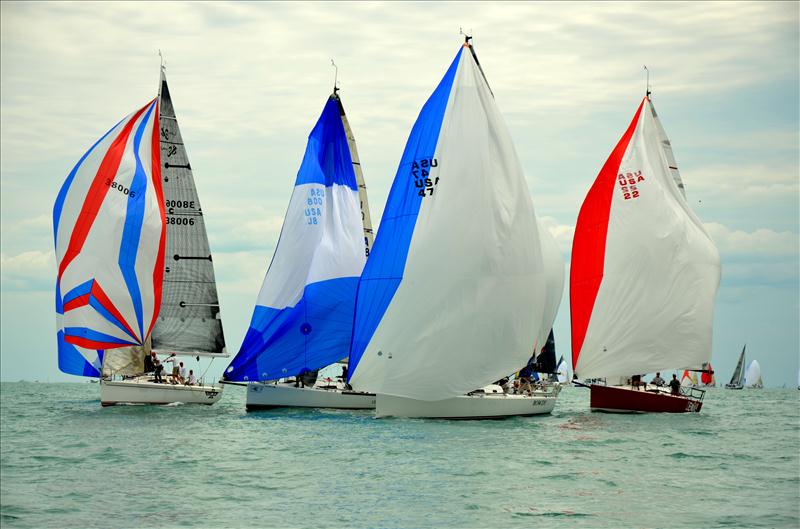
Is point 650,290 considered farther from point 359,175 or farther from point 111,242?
point 111,242

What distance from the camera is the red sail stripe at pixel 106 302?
39.3m

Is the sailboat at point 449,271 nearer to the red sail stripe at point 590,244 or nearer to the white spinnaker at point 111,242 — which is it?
the red sail stripe at point 590,244

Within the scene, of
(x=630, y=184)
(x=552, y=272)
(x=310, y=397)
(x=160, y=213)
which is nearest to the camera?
(x=310, y=397)

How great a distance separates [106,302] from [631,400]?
2051cm

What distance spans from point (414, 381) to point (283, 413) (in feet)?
26.5

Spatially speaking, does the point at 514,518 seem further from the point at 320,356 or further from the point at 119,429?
the point at 320,356

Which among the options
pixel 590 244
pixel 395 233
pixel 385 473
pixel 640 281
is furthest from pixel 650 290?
pixel 385 473

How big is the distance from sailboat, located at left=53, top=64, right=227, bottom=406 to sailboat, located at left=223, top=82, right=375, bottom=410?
13.5 ft

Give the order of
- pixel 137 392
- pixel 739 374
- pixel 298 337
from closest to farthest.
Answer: pixel 298 337 < pixel 137 392 < pixel 739 374

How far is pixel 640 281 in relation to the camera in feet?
137

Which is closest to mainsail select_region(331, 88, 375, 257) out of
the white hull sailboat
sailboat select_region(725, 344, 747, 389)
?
the white hull sailboat

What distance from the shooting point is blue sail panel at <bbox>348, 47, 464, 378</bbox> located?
3306 cm

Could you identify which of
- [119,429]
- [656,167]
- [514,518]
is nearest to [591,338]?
[656,167]

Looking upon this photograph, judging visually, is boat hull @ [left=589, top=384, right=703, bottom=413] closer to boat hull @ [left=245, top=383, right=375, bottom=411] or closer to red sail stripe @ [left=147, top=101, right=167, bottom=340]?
boat hull @ [left=245, top=383, right=375, bottom=411]
